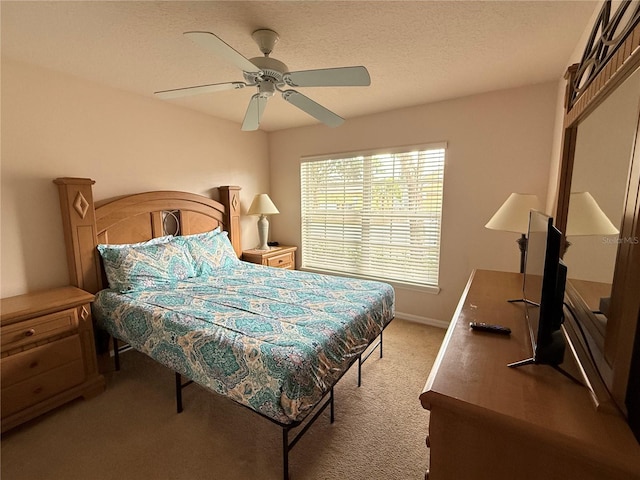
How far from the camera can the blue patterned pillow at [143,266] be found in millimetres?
2359

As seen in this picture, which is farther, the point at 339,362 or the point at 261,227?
the point at 261,227

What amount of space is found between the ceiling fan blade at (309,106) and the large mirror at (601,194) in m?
1.41

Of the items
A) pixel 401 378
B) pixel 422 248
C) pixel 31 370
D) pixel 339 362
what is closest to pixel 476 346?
pixel 339 362

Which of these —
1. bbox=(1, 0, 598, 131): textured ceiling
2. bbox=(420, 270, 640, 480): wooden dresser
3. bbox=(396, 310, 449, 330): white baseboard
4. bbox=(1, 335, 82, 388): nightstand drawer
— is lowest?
bbox=(396, 310, 449, 330): white baseboard

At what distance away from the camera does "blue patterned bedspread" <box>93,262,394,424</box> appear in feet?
4.57

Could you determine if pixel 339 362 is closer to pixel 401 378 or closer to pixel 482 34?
pixel 401 378

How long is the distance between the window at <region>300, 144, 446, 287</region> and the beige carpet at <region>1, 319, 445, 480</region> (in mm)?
1498

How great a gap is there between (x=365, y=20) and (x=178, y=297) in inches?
89.8

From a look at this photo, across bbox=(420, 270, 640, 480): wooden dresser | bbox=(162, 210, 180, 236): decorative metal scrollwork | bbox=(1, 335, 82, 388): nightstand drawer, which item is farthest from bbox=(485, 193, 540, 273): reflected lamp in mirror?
bbox=(1, 335, 82, 388): nightstand drawer

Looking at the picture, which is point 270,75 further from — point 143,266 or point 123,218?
point 123,218

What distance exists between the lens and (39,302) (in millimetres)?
1950

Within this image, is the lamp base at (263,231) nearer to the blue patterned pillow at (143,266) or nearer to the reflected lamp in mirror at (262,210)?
the reflected lamp in mirror at (262,210)

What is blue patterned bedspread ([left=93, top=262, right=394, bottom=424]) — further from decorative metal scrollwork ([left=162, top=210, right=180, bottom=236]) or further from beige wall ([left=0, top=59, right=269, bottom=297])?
decorative metal scrollwork ([left=162, top=210, right=180, bottom=236])

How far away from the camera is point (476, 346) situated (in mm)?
1128
